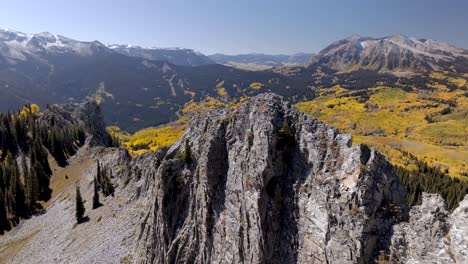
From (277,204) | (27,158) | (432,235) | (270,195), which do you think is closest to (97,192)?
(270,195)

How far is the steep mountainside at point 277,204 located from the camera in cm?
2898

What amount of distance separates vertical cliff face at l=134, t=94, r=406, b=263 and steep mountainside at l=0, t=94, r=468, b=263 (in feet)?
0.37

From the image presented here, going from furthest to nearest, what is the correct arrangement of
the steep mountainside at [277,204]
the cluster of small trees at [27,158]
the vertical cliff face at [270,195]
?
the cluster of small trees at [27,158], the vertical cliff face at [270,195], the steep mountainside at [277,204]

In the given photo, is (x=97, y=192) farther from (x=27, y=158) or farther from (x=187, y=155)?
(x=27, y=158)

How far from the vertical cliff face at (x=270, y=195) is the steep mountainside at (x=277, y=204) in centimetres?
11

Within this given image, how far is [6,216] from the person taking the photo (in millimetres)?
112938

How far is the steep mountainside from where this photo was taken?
28984 millimetres

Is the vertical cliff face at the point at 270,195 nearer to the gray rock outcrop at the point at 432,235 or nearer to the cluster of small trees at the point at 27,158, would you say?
the gray rock outcrop at the point at 432,235

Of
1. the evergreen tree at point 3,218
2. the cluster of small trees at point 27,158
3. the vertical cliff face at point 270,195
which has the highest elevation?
the vertical cliff face at point 270,195

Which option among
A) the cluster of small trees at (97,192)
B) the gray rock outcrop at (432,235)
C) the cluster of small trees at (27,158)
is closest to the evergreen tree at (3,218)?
the cluster of small trees at (27,158)

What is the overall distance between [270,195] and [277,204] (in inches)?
50.2

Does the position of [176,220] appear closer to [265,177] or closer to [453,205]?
[265,177]

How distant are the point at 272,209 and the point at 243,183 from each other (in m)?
4.94

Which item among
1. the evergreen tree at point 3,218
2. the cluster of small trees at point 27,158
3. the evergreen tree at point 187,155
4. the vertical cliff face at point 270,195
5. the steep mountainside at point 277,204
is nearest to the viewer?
the steep mountainside at point 277,204
